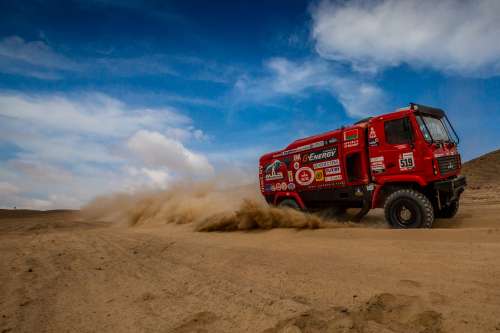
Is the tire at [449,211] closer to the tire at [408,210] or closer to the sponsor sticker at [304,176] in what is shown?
the tire at [408,210]

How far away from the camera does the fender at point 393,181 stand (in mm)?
7531

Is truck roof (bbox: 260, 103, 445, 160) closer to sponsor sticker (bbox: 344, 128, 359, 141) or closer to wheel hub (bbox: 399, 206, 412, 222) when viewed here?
sponsor sticker (bbox: 344, 128, 359, 141)

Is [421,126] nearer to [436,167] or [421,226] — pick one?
[436,167]

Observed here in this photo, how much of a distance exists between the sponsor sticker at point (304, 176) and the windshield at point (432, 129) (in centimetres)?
330

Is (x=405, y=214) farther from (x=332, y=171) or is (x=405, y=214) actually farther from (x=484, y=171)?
(x=484, y=171)

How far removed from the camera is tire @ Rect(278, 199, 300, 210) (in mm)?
10359

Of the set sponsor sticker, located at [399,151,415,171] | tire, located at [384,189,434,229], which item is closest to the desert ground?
tire, located at [384,189,434,229]

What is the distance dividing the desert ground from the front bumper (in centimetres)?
192

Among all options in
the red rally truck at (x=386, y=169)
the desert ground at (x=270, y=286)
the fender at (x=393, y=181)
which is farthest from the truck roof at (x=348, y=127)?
the desert ground at (x=270, y=286)

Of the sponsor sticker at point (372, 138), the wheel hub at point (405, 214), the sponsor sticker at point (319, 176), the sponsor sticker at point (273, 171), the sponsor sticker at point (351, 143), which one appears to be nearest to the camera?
the wheel hub at point (405, 214)

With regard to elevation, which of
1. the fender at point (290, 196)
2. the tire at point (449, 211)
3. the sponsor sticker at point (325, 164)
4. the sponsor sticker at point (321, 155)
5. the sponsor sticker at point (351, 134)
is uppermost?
the sponsor sticker at point (351, 134)

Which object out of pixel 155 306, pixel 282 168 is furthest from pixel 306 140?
pixel 155 306

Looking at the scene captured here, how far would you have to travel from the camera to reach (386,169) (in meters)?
8.15

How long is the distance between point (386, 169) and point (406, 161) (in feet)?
1.78
